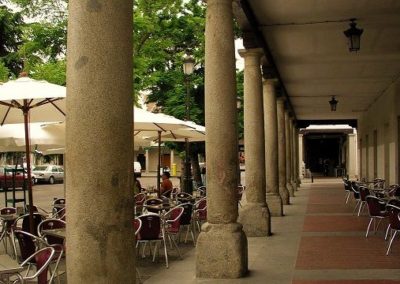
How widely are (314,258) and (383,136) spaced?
14.7 metres

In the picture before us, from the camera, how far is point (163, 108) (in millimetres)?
26250

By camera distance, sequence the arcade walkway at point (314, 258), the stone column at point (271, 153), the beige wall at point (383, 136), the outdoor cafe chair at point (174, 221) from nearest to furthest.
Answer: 1. the arcade walkway at point (314, 258)
2. the outdoor cafe chair at point (174, 221)
3. the stone column at point (271, 153)
4. the beige wall at point (383, 136)

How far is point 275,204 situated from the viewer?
15.3m

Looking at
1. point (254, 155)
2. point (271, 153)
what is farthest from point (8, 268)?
point (271, 153)

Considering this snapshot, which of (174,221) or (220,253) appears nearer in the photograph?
(220,253)

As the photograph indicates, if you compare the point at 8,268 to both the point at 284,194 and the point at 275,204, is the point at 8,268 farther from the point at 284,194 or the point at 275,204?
the point at 284,194

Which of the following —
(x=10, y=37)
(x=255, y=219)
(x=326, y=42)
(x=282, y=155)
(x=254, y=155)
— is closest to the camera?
(x=255, y=219)

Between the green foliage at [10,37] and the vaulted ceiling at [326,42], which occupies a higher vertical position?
the green foliage at [10,37]

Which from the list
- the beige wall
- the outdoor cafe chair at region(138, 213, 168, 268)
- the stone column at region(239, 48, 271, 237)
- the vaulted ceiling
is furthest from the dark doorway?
the outdoor cafe chair at region(138, 213, 168, 268)

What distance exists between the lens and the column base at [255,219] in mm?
11352

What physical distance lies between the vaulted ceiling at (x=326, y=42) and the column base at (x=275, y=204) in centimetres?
352

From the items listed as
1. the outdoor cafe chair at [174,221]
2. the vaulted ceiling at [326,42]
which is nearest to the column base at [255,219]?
the outdoor cafe chair at [174,221]

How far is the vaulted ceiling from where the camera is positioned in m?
10.3

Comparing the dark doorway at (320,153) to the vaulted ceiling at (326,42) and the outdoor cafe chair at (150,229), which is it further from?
the outdoor cafe chair at (150,229)
